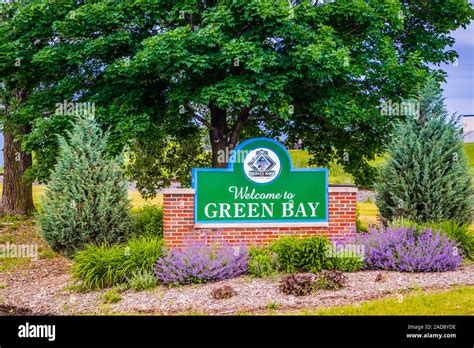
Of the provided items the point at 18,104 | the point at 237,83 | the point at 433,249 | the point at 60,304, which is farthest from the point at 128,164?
the point at 433,249

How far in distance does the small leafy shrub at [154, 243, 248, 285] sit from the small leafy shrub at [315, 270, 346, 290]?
1.66 metres

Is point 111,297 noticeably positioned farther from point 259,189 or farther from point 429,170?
point 429,170

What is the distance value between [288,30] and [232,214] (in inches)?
214

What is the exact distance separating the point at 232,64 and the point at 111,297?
25.0 ft

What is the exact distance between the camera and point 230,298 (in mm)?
9547

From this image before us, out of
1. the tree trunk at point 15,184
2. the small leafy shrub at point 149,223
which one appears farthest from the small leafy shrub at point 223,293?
the tree trunk at point 15,184

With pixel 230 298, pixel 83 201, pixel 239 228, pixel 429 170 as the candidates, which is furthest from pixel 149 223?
pixel 429 170

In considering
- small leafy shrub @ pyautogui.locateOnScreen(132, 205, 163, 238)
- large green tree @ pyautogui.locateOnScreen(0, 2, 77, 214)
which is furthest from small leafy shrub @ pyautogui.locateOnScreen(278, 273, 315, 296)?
large green tree @ pyautogui.locateOnScreen(0, 2, 77, 214)

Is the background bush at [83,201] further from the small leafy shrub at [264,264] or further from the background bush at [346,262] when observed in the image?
the background bush at [346,262]

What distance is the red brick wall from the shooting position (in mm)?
11867

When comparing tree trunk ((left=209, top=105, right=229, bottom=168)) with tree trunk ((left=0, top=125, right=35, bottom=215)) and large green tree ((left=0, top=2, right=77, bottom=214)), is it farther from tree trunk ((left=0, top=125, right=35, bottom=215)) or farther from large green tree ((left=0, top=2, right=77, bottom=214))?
tree trunk ((left=0, top=125, right=35, bottom=215))

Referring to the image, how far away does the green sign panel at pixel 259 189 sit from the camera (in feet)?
39.3
